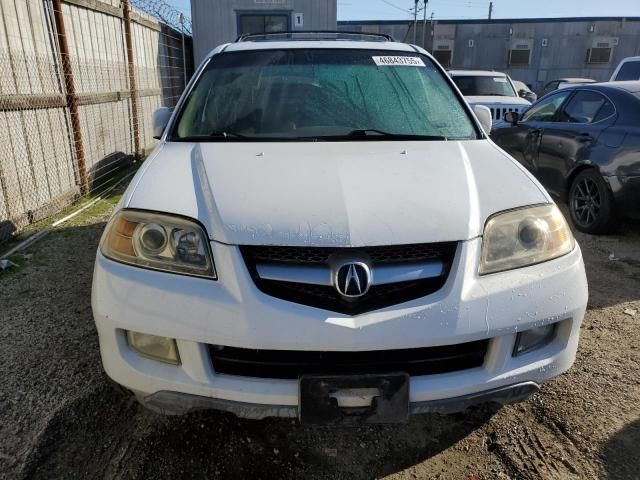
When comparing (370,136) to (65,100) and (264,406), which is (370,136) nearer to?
(264,406)

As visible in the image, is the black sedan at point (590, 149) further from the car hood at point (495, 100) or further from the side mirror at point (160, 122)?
the side mirror at point (160, 122)

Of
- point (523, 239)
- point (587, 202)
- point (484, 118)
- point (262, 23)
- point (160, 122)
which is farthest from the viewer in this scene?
point (262, 23)

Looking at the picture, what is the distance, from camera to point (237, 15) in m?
13.6

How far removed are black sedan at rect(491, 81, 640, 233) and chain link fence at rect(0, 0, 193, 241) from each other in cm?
511

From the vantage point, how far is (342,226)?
182 cm

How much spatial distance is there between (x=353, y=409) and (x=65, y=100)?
5294 millimetres

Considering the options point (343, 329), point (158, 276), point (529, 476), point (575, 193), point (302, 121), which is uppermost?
point (302, 121)

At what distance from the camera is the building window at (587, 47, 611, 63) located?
27453 mm

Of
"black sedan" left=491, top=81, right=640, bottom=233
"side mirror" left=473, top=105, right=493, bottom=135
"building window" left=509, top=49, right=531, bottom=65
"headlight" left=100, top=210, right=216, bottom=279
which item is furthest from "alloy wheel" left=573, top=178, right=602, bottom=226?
"building window" left=509, top=49, right=531, bottom=65

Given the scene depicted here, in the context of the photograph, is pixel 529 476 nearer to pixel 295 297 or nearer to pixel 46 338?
pixel 295 297

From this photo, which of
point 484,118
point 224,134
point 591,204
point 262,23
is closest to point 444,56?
point 262,23

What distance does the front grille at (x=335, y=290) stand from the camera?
177 centimetres

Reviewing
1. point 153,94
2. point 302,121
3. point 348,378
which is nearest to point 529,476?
point 348,378

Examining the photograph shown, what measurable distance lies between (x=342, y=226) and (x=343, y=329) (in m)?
0.37
